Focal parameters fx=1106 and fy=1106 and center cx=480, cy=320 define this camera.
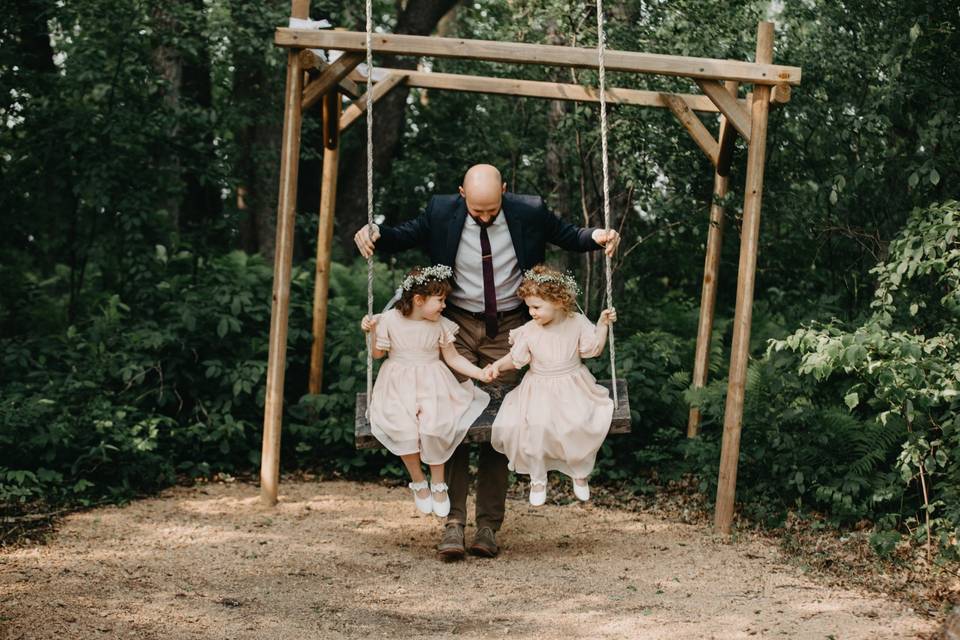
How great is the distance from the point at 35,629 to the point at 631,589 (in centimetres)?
267

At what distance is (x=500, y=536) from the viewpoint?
6480mm

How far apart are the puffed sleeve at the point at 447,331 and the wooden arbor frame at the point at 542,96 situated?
54.1 inches

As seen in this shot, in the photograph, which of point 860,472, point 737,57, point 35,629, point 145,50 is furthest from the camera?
point 145,50

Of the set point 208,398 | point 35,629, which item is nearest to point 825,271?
point 208,398

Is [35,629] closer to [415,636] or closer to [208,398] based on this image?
[415,636]

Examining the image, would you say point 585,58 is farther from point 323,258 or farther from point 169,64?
point 169,64

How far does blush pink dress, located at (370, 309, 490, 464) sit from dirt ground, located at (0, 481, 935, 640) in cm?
70

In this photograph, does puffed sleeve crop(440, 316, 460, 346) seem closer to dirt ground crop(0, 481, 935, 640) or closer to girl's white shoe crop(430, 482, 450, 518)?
girl's white shoe crop(430, 482, 450, 518)

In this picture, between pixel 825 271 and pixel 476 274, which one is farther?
pixel 825 271

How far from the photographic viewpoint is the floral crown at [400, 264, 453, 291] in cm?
568

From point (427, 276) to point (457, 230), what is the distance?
0.32 meters

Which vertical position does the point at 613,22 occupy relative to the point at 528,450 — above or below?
above

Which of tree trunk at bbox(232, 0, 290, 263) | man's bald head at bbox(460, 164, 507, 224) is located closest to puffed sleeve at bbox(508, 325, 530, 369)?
man's bald head at bbox(460, 164, 507, 224)

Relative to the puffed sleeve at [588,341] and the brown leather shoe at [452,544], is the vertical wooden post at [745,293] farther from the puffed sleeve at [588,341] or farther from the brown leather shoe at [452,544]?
the brown leather shoe at [452,544]
